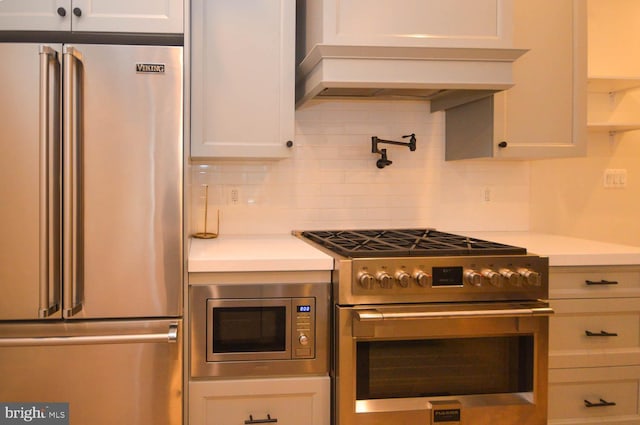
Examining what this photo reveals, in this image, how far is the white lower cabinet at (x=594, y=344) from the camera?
6.49ft

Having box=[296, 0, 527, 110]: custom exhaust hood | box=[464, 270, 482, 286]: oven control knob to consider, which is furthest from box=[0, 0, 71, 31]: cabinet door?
box=[464, 270, 482, 286]: oven control knob

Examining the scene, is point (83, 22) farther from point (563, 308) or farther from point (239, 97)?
point (563, 308)

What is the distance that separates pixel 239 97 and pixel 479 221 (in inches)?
58.7

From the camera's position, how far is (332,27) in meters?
1.98

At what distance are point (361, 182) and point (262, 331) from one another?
1110 millimetres

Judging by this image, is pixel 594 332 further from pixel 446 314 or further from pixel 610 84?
pixel 610 84

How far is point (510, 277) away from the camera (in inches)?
71.5

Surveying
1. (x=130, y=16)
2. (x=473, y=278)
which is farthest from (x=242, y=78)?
(x=473, y=278)

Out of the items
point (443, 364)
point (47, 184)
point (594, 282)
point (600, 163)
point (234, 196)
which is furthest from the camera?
point (600, 163)

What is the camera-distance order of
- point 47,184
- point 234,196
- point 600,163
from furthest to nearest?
point 600,163 → point 234,196 → point 47,184

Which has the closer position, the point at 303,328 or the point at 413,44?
the point at 303,328

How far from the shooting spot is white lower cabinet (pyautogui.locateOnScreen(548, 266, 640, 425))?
198 centimetres

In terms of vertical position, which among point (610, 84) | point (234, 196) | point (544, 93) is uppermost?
point (610, 84)

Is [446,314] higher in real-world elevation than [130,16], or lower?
lower
